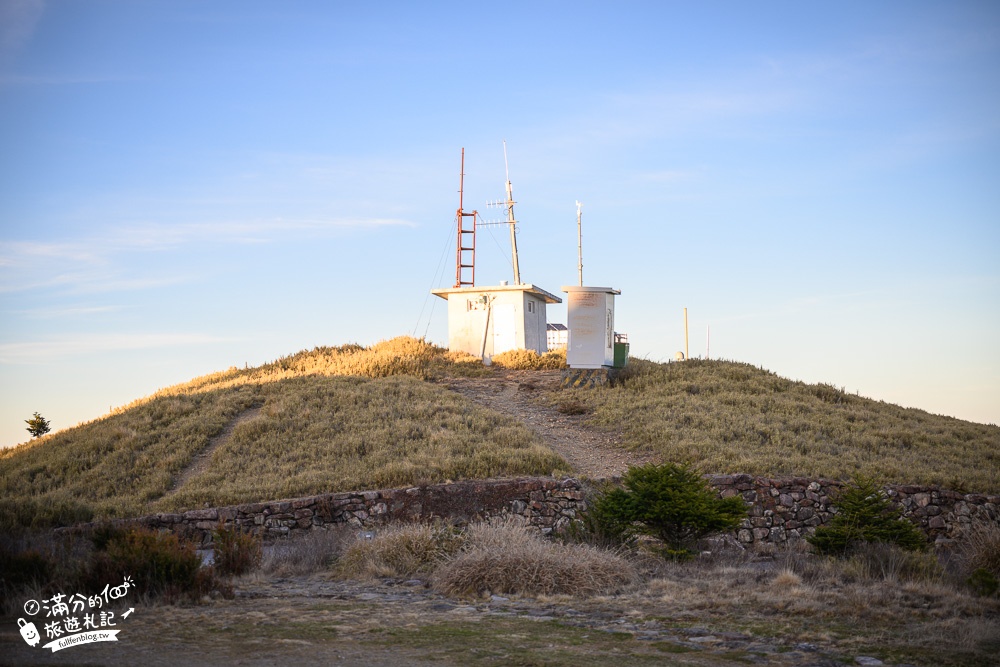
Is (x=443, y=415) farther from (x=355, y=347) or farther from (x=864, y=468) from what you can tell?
(x=355, y=347)

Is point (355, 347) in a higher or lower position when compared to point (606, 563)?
higher

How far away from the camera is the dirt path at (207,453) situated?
1991 centimetres

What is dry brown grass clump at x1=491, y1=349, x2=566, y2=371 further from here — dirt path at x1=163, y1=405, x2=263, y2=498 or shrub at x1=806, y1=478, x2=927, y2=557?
shrub at x1=806, y1=478, x2=927, y2=557

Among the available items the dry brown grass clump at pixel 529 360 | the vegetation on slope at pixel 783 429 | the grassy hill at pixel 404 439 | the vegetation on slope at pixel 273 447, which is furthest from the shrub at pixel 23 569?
the dry brown grass clump at pixel 529 360

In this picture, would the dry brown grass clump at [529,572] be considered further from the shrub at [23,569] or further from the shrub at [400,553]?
the shrub at [23,569]

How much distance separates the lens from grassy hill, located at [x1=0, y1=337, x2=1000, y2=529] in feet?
58.5

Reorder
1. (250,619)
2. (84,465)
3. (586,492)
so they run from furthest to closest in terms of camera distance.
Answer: (84,465)
(586,492)
(250,619)

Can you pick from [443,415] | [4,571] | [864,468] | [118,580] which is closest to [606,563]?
[118,580]

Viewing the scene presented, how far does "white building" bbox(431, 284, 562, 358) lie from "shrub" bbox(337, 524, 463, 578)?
2099cm

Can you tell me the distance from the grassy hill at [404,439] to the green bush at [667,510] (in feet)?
14.7

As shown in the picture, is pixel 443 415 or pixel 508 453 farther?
pixel 443 415

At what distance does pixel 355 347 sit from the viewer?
109ft

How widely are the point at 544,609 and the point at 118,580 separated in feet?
14.5

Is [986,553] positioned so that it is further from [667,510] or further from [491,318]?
[491,318]
